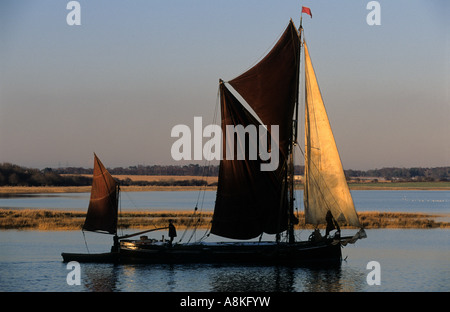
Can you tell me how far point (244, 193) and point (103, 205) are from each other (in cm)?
957

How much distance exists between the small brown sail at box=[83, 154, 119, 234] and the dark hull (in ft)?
8.11

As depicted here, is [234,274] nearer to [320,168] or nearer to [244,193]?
[244,193]

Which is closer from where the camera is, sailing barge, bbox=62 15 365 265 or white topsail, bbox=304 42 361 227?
white topsail, bbox=304 42 361 227

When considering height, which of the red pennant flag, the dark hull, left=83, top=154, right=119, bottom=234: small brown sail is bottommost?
the dark hull

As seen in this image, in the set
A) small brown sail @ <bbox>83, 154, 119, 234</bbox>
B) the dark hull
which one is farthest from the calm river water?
small brown sail @ <bbox>83, 154, 119, 234</bbox>

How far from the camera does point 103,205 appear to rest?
48.2m

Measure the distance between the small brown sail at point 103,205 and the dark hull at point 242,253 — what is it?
2472 mm

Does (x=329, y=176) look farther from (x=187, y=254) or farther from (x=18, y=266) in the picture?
(x=18, y=266)

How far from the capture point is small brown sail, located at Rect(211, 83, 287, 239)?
152 ft

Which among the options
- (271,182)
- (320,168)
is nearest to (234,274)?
(271,182)

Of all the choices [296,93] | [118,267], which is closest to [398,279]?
[296,93]

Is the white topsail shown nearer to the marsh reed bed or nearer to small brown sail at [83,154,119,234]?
small brown sail at [83,154,119,234]

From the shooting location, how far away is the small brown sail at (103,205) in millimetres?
48000
